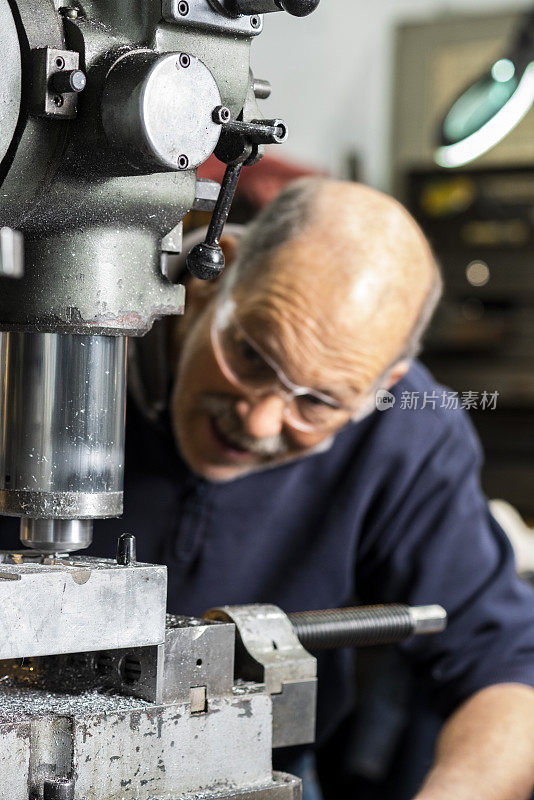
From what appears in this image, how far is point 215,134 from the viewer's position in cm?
62

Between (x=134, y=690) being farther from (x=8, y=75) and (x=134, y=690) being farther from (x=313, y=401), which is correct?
(x=313, y=401)

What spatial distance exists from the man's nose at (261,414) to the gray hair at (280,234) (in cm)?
16

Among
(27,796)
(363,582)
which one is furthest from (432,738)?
(27,796)

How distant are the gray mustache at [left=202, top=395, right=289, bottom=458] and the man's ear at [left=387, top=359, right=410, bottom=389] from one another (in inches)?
6.9

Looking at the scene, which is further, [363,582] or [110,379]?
[363,582]

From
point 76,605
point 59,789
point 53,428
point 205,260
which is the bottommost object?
point 59,789


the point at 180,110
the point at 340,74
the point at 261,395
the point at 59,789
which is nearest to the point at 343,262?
the point at 261,395

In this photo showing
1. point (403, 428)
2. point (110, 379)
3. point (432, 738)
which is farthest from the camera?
point (432, 738)

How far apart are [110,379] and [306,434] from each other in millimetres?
704

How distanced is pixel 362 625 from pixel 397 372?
60cm

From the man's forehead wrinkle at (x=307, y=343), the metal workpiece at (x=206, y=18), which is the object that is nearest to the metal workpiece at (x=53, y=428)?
the metal workpiece at (x=206, y=18)

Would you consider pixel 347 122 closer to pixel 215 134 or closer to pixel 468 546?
pixel 468 546

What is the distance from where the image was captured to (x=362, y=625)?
0.90 meters

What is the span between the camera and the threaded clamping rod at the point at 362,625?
87 cm
